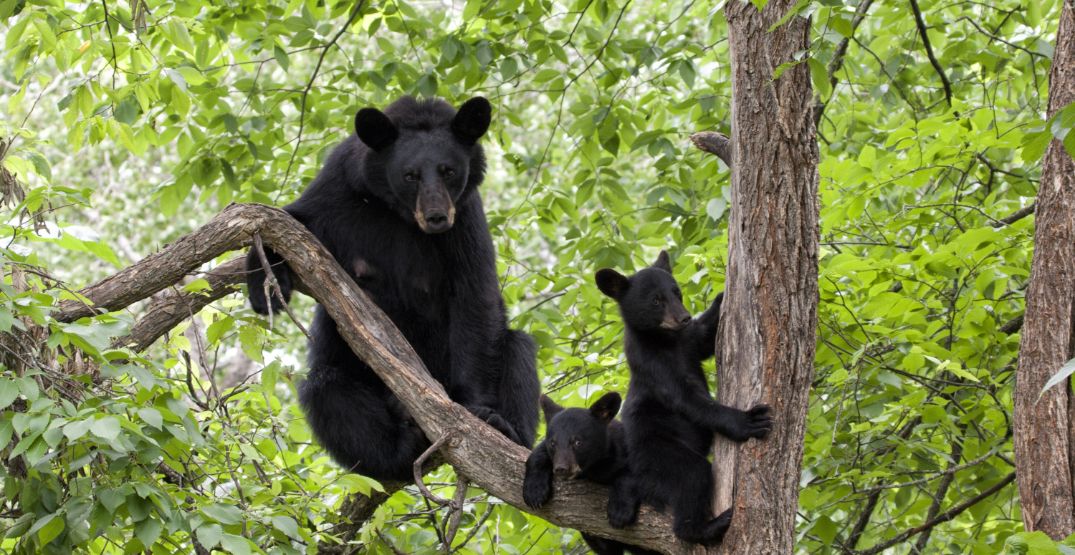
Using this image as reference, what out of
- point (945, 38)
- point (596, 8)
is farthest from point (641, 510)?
point (945, 38)

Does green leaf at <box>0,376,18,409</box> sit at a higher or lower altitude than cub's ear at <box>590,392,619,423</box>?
lower

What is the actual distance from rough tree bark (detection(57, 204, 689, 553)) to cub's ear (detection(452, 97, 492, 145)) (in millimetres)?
1456

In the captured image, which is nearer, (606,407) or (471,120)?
(606,407)

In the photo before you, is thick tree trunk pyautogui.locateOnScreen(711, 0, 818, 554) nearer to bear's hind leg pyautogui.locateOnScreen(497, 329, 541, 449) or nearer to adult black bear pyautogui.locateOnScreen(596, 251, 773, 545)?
adult black bear pyautogui.locateOnScreen(596, 251, 773, 545)

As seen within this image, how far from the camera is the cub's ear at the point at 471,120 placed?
6.14 m

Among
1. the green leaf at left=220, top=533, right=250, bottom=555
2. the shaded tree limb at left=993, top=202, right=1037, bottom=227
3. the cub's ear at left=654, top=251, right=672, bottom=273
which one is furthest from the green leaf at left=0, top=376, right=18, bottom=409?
the shaded tree limb at left=993, top=202, right=1037, bottom=227

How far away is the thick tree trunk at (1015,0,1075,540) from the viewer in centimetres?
439

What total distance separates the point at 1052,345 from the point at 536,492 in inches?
90.8

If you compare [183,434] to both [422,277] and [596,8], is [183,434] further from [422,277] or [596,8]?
[596,8]

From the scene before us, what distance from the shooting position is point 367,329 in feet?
16.4

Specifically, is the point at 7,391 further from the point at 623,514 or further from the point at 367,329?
the point at 623,514

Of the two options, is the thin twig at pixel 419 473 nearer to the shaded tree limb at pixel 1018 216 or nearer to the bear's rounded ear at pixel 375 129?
the bear's rounded ear at pixel 375 129

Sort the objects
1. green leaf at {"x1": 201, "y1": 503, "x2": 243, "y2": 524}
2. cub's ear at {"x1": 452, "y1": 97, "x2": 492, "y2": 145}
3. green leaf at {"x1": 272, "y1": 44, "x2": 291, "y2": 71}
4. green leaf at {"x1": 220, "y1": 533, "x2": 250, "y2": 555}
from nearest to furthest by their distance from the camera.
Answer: green leaf at {"x1": 220, "y1": 533, "x2": 250, "y2": 555} → green leaf at {"x1": 201, "y1": 503, "x2": 243, "y2": 524} → cub's ear at {"x1": 452, "y1": 97, "x2": 492, "y2": 145} → green leaf at {"x1": 272, "y1": 44, "x2": 291, "y2": 71}

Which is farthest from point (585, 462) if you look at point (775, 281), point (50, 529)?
point (50, 529)
